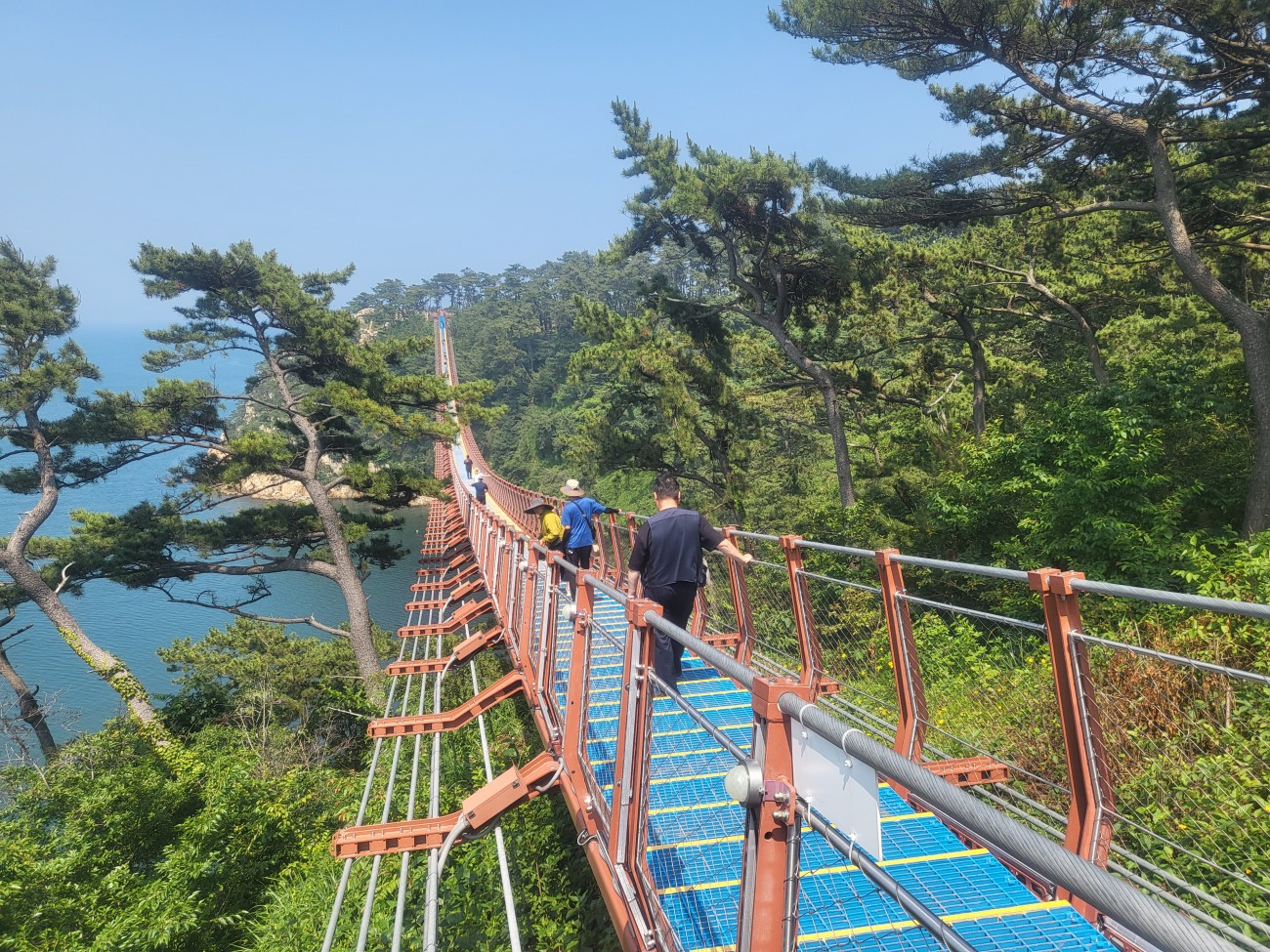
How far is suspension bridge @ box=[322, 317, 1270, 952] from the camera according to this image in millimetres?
1266

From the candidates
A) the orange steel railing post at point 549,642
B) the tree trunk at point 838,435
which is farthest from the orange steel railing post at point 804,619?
the tree trunk at point 838,435

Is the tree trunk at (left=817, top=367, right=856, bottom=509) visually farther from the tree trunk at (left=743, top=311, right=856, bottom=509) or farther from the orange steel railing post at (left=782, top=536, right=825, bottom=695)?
the orange steel railing post at (left=782, top=536, right=825, bottom=695)

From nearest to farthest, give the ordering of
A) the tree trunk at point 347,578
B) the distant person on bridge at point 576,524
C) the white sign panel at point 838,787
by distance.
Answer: the white sign panel at point 838,787 → the distant person on bridge at point 576,524 → the tree trunk at point 347,578

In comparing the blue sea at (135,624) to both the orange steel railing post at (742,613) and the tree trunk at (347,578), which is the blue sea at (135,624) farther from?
the orange steel railing post at (742,613)

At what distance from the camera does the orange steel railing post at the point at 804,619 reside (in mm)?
4199

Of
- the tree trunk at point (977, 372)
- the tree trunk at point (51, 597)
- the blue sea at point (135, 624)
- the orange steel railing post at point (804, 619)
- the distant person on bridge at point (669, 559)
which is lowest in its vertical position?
the blue sea at point (135, 624)

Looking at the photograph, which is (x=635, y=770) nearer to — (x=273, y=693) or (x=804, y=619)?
(x=804, y=619)

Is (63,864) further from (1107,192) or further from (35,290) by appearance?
(1107,192)

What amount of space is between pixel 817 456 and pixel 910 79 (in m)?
20.6

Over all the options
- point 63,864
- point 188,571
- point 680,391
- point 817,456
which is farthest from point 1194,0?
point 817,456

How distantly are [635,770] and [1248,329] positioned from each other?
9.07 m

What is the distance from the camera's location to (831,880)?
232cm

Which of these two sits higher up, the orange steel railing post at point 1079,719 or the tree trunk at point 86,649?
the orange steel railing post at point 1079,719

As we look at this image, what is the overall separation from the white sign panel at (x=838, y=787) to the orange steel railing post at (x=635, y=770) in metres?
1.04
